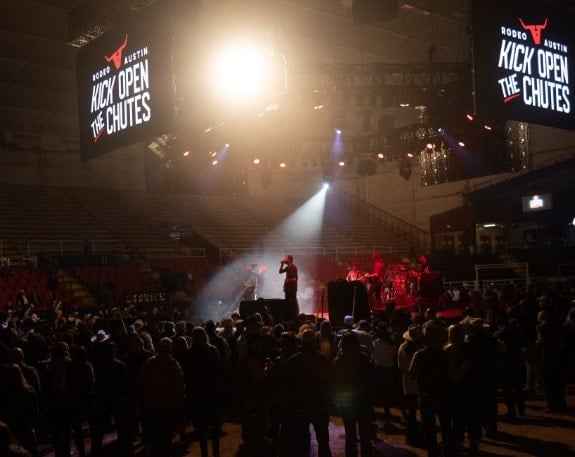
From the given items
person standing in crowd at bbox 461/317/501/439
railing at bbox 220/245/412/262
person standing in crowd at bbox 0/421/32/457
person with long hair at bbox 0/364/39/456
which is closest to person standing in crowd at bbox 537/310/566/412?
person standing in crowd at bbox 461/317/501/439

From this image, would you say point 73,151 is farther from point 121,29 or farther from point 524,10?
point 524,10

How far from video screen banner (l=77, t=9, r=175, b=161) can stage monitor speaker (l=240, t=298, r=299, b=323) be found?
5.09 metres

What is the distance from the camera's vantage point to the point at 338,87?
1800cm

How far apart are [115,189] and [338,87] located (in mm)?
15949

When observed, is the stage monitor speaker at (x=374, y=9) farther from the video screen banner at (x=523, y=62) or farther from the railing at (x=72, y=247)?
the railing at (x=72, y=247)

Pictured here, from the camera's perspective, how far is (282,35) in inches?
524

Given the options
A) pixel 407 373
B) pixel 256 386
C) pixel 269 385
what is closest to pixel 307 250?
pixel 407 373

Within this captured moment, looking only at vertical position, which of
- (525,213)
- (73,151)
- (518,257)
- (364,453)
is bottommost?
(364,453)

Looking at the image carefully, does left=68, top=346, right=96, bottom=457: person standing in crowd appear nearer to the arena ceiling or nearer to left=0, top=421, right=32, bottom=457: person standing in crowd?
left=0, top=421, right=32, bottom=457: person standing in crowd

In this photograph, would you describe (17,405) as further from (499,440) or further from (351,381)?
(499,440)

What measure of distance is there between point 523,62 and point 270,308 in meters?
7.09

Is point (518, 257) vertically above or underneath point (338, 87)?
underneath

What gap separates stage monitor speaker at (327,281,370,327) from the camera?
1324 centimetres

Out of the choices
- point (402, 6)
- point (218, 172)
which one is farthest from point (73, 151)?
point (402, 6)
